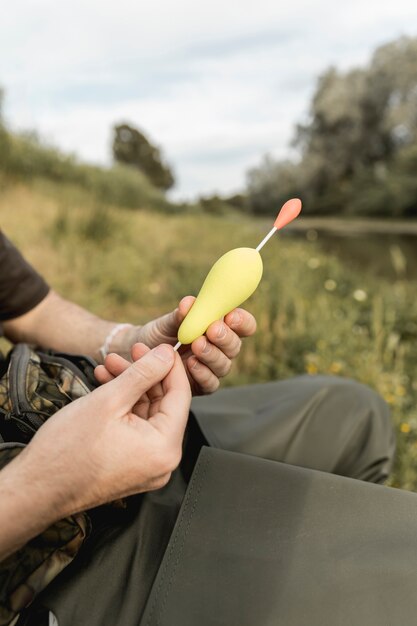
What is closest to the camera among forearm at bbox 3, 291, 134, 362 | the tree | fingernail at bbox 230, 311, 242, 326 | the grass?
fingernail at bbox 230, 311, 242, 326

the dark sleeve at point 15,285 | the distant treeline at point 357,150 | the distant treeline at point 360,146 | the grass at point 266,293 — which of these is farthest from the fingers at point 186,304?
the distant treeline at point 360,146

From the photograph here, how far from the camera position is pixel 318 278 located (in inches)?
189

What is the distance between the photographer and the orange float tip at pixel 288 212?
2.58 feet

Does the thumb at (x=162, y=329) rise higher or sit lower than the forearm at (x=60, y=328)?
higher

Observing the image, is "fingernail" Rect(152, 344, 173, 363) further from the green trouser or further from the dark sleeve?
the dark sleeve

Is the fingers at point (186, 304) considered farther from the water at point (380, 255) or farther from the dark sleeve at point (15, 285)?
the water at point (380, 255)

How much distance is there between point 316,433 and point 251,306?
214 centimetres

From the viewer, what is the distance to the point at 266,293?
11.8 feet

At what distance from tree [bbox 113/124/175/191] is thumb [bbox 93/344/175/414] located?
93.2 feet

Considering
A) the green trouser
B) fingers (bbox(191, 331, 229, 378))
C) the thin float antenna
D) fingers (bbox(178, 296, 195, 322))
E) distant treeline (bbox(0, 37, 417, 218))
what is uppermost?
the thin float antenna

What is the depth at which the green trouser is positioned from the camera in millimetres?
661

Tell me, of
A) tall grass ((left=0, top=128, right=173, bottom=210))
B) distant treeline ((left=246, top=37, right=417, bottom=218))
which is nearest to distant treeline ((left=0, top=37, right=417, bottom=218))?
distant treeline ((left=246, top=37, right=417, bottom=218))

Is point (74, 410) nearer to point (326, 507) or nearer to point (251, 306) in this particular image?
point (326, 507)

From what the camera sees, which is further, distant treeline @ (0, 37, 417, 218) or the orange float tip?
distant treeline @ (0, 37, 417, 218)
